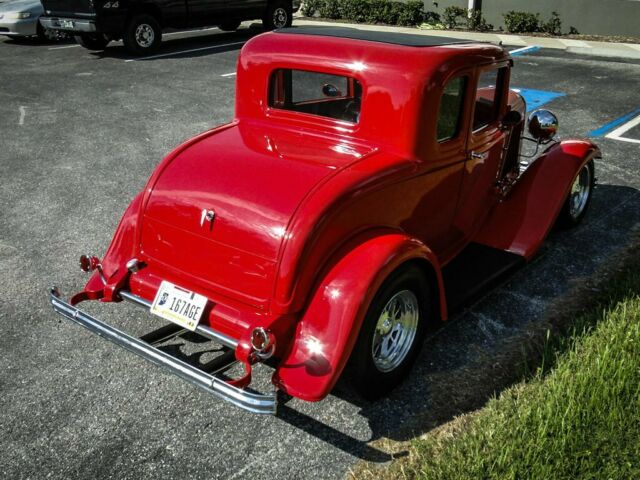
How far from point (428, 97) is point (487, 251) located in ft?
4.64

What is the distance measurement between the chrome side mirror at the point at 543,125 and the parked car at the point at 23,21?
12644 mm

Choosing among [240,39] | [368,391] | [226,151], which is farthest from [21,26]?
[368,391]

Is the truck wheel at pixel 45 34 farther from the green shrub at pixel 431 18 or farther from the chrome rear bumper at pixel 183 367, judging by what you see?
the chrome rear bumper at pixel 183 367

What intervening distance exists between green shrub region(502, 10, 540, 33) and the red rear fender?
1473 cm

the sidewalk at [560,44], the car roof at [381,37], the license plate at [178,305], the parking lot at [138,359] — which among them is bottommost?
the parking lot at [138,359]

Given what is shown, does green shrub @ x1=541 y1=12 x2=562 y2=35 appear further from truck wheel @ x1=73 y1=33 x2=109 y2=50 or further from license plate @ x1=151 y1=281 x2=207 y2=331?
license plate @ x1=151 y1=281 x2=207 y2=331

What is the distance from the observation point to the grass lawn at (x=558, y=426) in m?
2.91

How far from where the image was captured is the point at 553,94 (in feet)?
33.6

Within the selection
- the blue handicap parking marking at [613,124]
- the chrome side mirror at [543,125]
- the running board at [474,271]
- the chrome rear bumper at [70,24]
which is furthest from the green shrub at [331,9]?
the running board at [474,271]

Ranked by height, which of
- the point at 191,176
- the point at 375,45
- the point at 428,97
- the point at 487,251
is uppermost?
the point at 375,45

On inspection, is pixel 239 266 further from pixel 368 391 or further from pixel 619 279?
pixel 619 279

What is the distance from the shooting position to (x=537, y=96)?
33.1 feet

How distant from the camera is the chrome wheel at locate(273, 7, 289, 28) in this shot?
15609 millimetres

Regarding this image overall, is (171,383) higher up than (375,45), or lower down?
lower down
